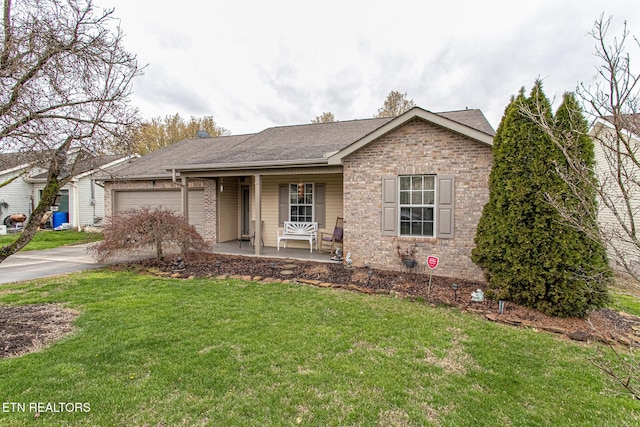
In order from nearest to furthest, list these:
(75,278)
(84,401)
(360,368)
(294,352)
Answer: (84,401) → (360,368) → (294,352) → (75,278)

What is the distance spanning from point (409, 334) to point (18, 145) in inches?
204

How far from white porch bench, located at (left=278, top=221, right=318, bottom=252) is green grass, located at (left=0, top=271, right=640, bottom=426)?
507 cm

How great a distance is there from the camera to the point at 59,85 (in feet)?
13.1

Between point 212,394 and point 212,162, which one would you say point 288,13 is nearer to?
point 212,162

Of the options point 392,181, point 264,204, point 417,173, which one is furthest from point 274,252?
point 417,173

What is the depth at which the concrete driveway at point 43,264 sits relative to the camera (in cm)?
730

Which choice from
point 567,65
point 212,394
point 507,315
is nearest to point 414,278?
point 507,315

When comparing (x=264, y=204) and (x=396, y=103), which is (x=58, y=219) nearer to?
(x=264, y=204)

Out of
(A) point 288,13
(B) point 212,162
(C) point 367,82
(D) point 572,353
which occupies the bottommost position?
(D) point 572,353

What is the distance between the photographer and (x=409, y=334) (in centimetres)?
414

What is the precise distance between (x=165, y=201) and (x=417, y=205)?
9961mm

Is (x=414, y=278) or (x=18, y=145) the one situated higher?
(x=18, y=145)

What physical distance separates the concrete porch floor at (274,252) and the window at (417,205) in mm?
2332

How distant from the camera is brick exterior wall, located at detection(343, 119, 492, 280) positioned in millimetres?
6918
